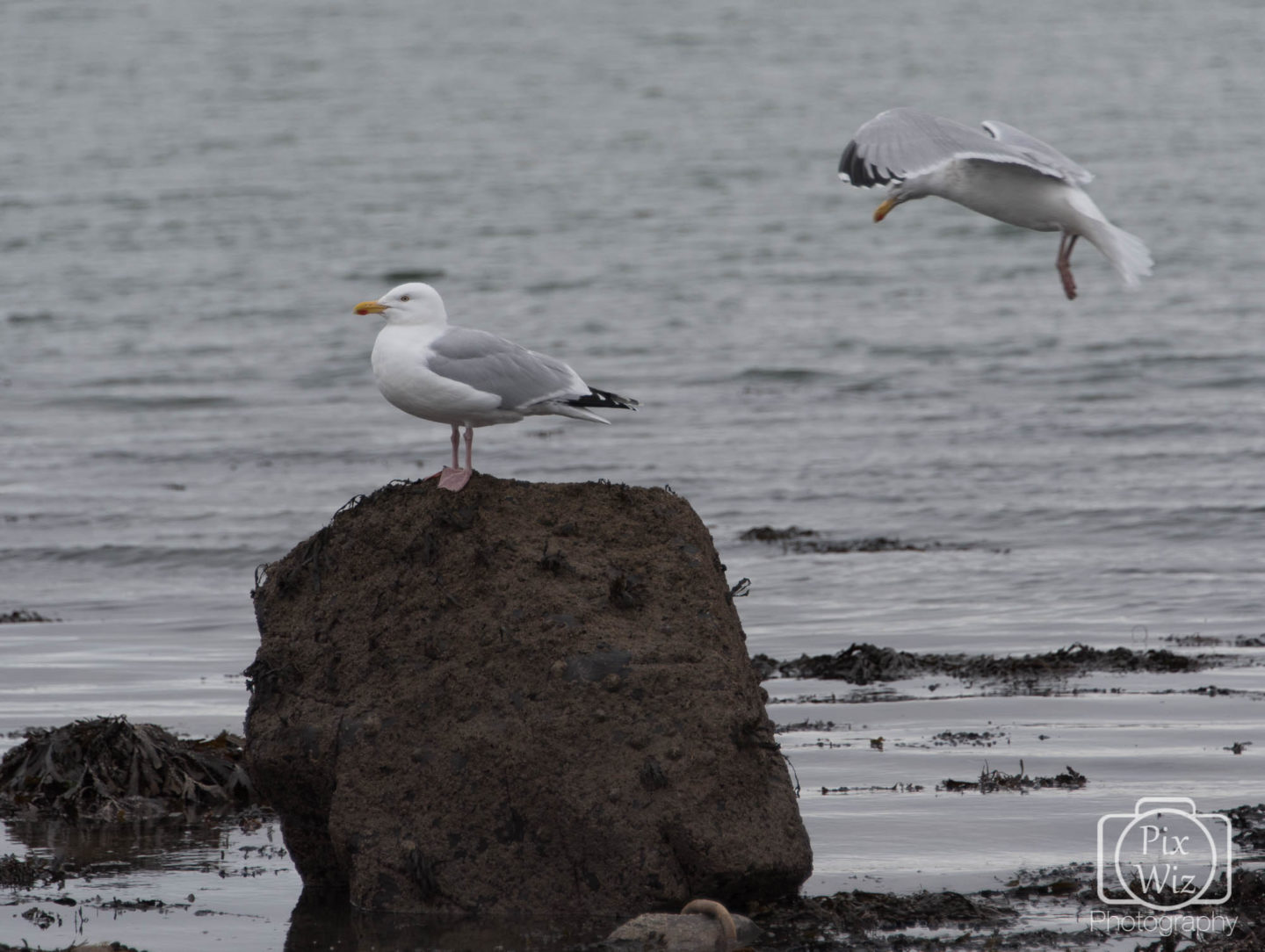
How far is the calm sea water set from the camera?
8945mm

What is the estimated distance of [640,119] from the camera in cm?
5100

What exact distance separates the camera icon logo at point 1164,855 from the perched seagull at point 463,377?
96.6 inches

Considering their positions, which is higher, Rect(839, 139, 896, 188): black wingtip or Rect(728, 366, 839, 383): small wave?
Rect(839, 139, 896, 188): black wingtip

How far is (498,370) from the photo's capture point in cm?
684

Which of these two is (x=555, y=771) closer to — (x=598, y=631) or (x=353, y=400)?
(x=598, y=631)

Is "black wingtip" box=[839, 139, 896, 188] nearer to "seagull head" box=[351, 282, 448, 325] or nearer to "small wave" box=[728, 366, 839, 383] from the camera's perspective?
"seagull head" box=[351, 282, 448, 325]

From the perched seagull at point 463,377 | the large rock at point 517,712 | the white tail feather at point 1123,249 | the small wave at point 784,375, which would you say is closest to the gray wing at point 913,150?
the white tail feather at point 1123,249

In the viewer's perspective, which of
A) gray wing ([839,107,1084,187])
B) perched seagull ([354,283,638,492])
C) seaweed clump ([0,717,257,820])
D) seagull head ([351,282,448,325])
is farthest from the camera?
gray wing ([839,107,1084,187])

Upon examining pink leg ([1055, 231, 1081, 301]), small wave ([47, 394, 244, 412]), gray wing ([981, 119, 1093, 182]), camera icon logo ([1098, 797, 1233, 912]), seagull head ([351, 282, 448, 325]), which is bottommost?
camera icon logo ([1098, 797, 1233, 912])

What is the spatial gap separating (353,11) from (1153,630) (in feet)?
232

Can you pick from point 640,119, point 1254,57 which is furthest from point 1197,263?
point 1254,57

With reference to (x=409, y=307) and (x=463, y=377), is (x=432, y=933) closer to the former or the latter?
(x=463, y=377)

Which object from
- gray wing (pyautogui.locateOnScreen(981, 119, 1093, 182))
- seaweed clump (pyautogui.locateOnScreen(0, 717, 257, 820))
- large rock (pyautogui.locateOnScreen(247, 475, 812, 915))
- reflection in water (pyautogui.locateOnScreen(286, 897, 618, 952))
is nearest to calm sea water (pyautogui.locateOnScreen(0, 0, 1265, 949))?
reflection in water (pyautogui.locateOnScreen(286, 897, 618, 952))

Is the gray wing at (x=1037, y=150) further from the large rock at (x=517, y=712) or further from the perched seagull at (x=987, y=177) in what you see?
the large rock at (x=517, y=712)
